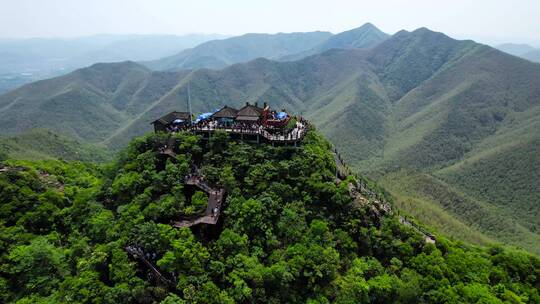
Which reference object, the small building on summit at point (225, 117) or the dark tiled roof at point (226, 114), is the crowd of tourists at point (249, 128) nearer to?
the small building on summit at point (225, 117)

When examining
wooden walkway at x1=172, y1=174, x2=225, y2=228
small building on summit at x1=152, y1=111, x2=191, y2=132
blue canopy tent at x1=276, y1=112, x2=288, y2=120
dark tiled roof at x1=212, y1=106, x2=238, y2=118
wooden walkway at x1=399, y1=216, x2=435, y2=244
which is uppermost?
dark tiled roof at x1=212, y1=106, x2=238, y2=118

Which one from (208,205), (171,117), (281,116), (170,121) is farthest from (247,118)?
(208,205)

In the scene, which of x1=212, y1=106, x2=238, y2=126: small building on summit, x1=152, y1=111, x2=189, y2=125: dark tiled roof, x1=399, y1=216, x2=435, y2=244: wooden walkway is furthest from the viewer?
x1=152, y1=111, x2=189, y2=125: dark tiled roof

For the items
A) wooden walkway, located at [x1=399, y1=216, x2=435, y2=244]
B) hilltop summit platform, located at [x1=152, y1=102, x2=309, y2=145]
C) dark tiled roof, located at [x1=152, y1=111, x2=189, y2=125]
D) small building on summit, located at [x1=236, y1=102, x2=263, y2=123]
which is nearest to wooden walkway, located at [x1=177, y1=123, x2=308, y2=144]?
hilltop summit platform, located at [x1=152, y1=102, x2=309, y2=145]

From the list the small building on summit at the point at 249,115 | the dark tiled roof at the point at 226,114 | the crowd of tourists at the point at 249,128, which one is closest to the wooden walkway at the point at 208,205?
the crowd of tourists at the point at 249,128

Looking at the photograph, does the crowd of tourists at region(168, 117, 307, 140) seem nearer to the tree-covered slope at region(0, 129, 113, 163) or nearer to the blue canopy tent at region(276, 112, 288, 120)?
the blue canopy tent at region(276, 112, 288, 120)

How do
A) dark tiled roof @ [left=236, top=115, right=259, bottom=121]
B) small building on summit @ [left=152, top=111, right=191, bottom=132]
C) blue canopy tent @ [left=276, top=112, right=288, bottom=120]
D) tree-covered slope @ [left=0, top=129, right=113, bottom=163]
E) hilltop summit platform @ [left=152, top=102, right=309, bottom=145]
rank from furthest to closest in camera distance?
tree-covered slope @ [left=0, top=129, right=113, bottom=163], blue canopy tent @ [left=276, top=112, right=288, bottom=120], small building on summit @ [left=152, top=111, right=191, bottom=132], dark tiled roof @ [left=236, top=115, right=259, bottom=121], hilltop summit platform @ [left=152, top=102, right=309, bottom=145]

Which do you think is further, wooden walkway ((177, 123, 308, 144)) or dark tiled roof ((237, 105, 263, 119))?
dark tiled roof ((237, 105, 263, 119))
